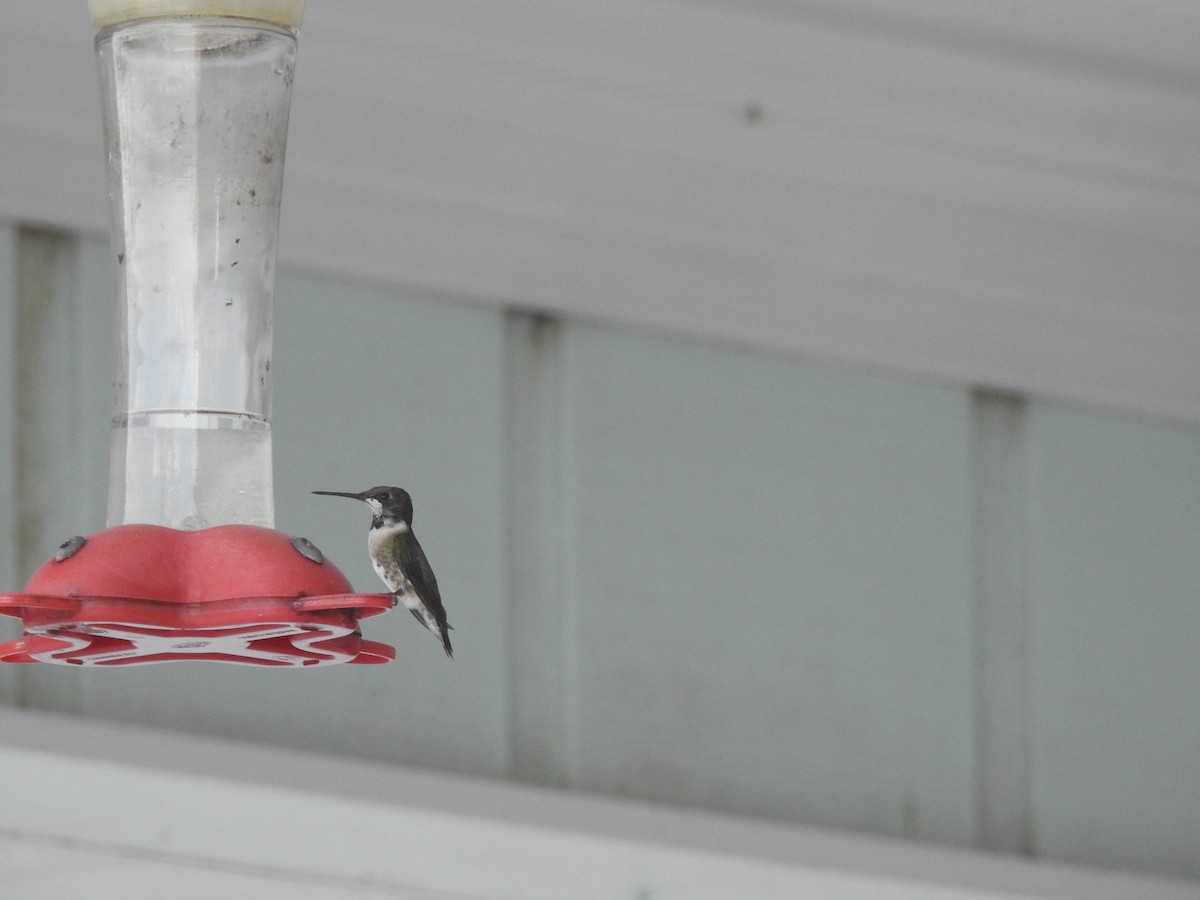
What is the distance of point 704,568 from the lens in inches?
188

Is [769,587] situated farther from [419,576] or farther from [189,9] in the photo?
[189,9]

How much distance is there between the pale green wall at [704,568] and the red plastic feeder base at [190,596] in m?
2.39

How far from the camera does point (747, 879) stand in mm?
4469

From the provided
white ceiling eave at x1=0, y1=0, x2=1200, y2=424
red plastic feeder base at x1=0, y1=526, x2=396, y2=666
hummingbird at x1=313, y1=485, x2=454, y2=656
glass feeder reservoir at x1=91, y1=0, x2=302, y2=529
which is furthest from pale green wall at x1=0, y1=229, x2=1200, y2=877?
red plastic feeder base at x1=0, y1=526, x2=396, y2=666

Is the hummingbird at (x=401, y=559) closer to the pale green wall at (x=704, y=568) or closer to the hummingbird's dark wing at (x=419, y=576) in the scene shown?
the hummingbird's dark wing at (x=419, y=576)

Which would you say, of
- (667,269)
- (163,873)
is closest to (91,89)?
(667,269)

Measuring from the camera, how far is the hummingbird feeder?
1.91m

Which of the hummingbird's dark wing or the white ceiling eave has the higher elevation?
the white ceiling eave

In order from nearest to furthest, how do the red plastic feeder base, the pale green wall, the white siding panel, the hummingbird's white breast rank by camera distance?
the red plastic feeder base → the hummingbird's white breast → the pale green wall → the white siding panel

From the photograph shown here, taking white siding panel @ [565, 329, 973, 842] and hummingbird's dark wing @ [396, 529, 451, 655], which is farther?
white siding panel @ [565, 329, 973, 842]

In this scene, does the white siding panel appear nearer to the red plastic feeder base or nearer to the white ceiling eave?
the white ceiling eave

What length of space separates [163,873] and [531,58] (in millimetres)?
1992

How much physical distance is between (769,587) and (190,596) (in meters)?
3.06

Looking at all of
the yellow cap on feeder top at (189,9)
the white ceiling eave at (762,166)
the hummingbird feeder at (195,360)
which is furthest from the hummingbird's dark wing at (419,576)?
the white ceiling eave at (762,166)
